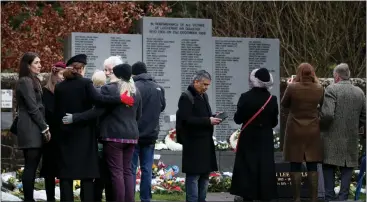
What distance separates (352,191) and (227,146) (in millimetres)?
3006

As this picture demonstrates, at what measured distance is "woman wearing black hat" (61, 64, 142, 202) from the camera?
41.9ft

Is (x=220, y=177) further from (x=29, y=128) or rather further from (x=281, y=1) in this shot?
(x=281, y=1)

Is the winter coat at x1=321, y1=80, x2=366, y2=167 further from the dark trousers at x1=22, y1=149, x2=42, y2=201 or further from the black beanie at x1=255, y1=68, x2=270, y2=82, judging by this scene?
the dark trousers at x1=22, y1=149, x2=42, y2=201

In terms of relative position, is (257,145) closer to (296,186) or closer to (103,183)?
(296,186)

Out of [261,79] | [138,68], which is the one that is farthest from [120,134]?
[261,79]

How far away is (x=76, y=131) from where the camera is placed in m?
12.6

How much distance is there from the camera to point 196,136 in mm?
13578

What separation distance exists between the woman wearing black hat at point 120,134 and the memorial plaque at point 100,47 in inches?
228

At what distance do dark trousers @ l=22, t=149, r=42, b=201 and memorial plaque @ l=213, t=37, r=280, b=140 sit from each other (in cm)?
695

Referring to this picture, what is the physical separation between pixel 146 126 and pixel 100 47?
5024 millimetres

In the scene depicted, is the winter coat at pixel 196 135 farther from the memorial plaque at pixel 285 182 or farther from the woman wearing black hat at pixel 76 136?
the memorial plaque at pixel 285 182

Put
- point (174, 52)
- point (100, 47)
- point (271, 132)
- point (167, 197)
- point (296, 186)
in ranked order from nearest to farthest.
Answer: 1. point (271, 132)
2. point (296, 186)
3. point (167, 197)
4. point (100, 47)
5. point (174, 52)

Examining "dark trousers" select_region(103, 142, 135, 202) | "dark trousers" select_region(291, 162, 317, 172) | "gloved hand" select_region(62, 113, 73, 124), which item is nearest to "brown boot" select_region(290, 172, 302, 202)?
"dark trousers" select_region(291, 162, 317, 172)

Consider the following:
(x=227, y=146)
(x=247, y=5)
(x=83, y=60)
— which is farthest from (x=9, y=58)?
(x=83, y=60)
